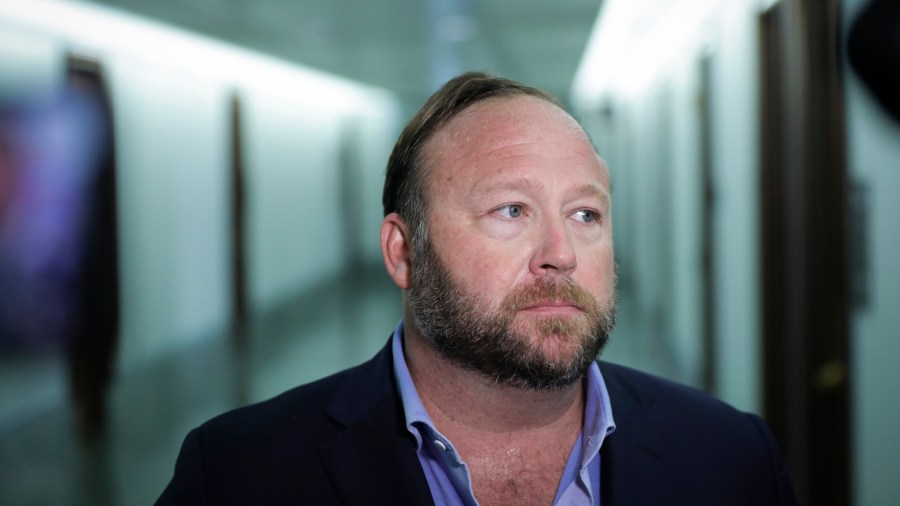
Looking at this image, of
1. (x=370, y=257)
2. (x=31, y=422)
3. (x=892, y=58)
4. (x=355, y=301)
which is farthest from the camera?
(x=370, y=257)

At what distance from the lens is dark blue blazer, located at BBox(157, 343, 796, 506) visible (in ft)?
3.72

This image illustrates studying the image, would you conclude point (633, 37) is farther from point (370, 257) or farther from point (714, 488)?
point (370, 257)

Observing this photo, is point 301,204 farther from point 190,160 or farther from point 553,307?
point 553,307

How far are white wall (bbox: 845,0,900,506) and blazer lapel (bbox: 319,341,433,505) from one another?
1645 mm

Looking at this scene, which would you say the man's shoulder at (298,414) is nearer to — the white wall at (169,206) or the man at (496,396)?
the man at (496,396)

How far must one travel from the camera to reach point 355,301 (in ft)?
28.1

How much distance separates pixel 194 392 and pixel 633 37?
4.39 m

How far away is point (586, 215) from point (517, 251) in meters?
0.16

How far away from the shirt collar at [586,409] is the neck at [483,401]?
0.09 feet

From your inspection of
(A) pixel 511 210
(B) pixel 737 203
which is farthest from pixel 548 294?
(B) pixel 737 203

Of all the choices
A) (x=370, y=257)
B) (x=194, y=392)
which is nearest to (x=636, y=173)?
(x=370, y=257)

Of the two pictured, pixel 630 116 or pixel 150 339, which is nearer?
pixel 150 339

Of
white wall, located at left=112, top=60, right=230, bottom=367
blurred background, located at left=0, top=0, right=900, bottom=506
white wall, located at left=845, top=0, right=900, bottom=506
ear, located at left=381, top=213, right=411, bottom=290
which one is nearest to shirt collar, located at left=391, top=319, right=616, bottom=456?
ear, located at left=381, top=213, right=411, bottom=290

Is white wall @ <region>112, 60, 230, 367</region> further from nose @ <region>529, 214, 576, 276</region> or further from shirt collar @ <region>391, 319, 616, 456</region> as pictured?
nose @ <region>529, 214, 576, 276</region>
